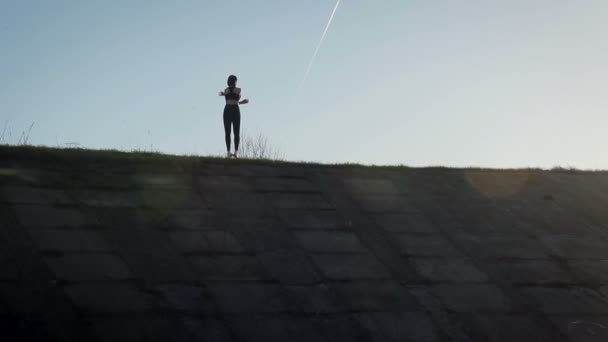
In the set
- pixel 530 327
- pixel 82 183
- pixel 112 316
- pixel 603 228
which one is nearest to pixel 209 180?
pixel 82 183

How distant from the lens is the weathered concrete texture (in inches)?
202

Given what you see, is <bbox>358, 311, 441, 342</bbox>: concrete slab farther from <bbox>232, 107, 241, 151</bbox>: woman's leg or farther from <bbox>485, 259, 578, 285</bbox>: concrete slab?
<bbox>232, 107, 241, 151</bbox>: woman's leg

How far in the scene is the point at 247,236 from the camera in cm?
665

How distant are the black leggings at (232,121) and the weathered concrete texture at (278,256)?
7.92ft

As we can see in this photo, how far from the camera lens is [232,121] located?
11.6m

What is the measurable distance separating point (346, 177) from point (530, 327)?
12.4ft

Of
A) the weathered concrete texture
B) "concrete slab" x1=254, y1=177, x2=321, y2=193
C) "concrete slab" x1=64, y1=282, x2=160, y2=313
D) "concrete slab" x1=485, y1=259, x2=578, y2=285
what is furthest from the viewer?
"concrete slab" x1=254, y1=177, x2=321, y2=193

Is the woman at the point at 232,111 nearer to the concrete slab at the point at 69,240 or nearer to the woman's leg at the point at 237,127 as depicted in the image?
the woman's leg at the point at 237,127

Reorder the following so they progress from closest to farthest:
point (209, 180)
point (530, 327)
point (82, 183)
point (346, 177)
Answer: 1. point (530, 327)
2. point (82, 183)
3. point (209, 180)
4. point (346, 177)

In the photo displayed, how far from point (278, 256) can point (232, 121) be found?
558cm

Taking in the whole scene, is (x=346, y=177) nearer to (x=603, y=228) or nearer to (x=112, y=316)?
(x=603, y=228)

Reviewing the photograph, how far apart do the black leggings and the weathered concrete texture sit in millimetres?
2415

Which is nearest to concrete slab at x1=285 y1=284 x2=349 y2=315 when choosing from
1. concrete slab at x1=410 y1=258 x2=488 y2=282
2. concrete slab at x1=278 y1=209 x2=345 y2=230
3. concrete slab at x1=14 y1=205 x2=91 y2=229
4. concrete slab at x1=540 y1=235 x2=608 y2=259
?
concrete slab at x1=410 y1=258 x2=488 y2=282

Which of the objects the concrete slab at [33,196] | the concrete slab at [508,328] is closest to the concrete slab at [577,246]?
the concrete slab at [508,328]
